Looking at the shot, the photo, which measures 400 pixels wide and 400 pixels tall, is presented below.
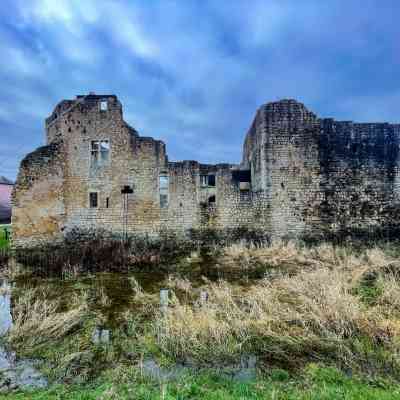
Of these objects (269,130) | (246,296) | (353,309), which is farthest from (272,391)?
(269,130)

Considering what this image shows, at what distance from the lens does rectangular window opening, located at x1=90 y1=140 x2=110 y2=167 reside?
14.3 m

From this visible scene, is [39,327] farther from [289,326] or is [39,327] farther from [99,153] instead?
[99,153]

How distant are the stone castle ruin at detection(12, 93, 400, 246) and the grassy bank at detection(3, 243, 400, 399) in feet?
22.5

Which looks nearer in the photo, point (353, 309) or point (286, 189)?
point (353, 309)

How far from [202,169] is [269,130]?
4180mm

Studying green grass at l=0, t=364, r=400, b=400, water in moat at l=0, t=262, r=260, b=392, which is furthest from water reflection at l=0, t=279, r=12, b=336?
green grass at l=0, t=364, r=400, b=400

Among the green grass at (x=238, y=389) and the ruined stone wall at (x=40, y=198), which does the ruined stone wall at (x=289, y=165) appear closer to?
the green grass at (x=238, y=389)

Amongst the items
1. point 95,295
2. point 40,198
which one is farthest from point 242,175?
point 40,198

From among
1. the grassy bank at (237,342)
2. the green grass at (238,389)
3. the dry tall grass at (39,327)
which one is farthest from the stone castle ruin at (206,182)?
the green grass at (238,389)

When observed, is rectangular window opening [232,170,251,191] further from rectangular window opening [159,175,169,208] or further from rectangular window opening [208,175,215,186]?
rectangular window opening [159,175,169,208]

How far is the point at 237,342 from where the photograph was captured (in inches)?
188

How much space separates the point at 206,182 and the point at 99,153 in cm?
624

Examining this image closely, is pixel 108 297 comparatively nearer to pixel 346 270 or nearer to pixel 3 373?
pixel 3 373

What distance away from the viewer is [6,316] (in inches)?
246
